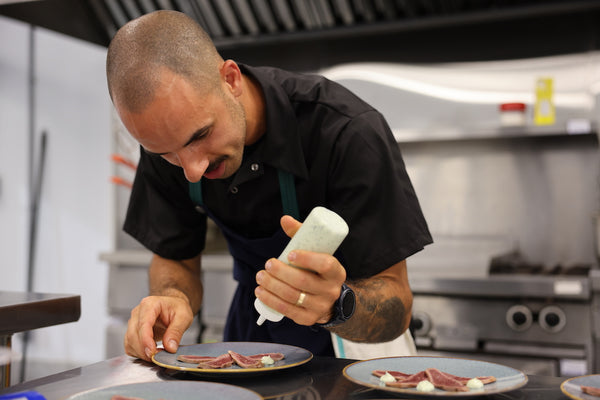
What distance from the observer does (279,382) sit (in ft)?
3.13

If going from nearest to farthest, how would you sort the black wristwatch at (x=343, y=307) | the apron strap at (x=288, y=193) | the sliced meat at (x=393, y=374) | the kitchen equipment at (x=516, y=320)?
the sliced meat at (x=393, y=374) → the black wristwatch at (x=343, y=307) → the apron strap at (x=288, y=193) → the kitchen equipment at (x=516, y=320)

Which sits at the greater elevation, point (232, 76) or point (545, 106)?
point (545, 106)

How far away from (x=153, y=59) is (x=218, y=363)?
0.53 metres

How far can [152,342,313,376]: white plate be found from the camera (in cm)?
96

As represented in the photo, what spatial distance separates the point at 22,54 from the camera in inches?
165

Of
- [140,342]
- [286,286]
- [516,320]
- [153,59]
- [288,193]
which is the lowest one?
[516,320]

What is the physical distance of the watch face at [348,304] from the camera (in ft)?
3.45

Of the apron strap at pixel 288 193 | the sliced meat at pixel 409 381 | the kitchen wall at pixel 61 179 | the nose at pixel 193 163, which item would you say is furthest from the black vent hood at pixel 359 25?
the sliced meat at pixel 409 381

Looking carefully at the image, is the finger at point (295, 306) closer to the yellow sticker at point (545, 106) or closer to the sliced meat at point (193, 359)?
the sliced meat at point (193, 359)

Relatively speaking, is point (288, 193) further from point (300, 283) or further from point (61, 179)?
point (61, 179)

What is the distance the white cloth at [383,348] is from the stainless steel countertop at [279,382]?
0.45 meters

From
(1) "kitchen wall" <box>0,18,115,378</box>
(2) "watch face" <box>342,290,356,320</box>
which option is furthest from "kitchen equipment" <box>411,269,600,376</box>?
(1) "kitchen wall" <box>0,18,115,378</box>

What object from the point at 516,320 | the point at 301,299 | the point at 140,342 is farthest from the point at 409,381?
the point at 516,320

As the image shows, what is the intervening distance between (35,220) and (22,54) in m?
1.11
